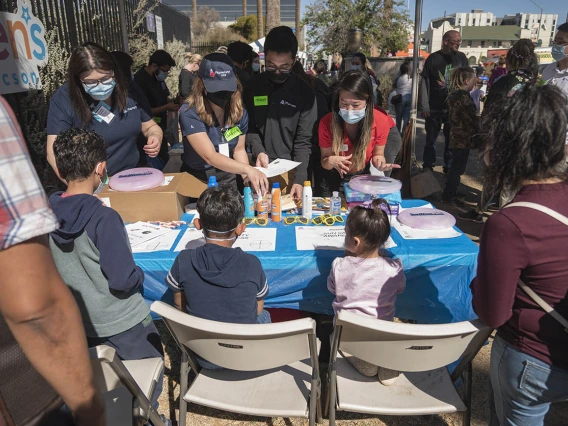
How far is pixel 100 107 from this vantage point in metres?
2.70

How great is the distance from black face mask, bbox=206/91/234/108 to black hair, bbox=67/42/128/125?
587mm

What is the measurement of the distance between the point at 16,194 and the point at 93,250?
1.05 m

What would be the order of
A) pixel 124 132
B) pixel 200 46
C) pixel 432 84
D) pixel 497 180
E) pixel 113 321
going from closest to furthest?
pixel 497 180 < pixel 113 321 < pixel 124 132 < pixel 432 84 < pixel 200 46

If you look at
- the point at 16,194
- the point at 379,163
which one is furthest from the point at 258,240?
the point at 16,194

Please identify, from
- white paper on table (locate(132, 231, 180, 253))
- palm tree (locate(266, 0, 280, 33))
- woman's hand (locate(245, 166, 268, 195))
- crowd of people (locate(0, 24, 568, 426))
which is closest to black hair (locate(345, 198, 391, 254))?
crowd of people (locate(0, 24, 568, 426))

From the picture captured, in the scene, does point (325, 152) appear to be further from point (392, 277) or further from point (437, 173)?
point (437, 173)

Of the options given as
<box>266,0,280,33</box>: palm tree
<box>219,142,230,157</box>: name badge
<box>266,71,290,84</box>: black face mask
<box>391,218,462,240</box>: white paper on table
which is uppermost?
<box>266,0,280,33</box>: palm tree

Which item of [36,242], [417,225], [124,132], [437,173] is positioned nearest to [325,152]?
[417,225]

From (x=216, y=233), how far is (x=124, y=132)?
1.36 metres

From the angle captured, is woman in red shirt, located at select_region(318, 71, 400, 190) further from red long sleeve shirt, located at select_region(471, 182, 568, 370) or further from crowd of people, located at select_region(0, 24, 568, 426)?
red long sleeve shirt, located at select_region(471, 182, 568, 370)

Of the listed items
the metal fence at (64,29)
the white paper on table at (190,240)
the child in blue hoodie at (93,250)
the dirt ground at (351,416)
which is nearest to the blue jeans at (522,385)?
the dirt ground at (351,416)

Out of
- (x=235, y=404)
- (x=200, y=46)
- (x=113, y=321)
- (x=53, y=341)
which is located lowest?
(x=235, y=404)

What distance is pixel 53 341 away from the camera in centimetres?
78

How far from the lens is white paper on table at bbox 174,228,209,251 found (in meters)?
2.28
